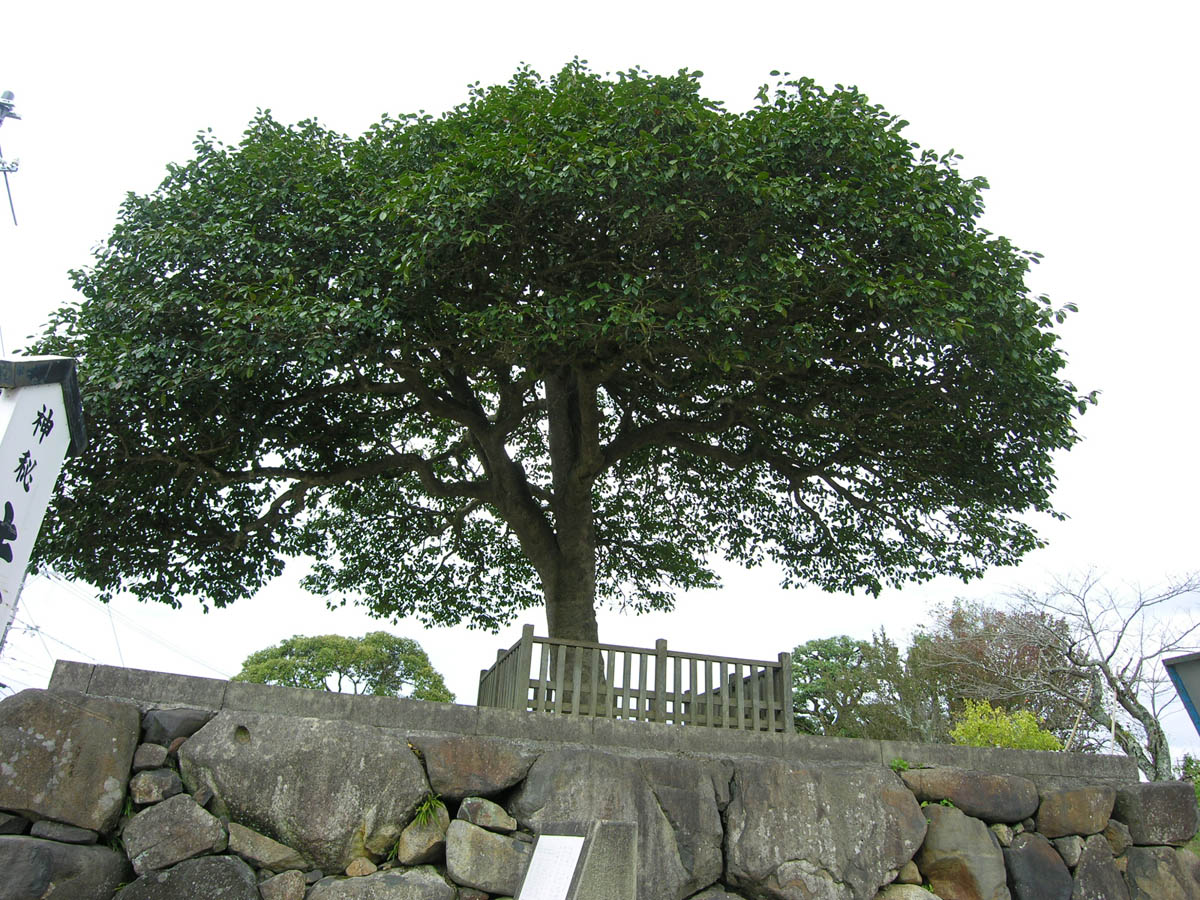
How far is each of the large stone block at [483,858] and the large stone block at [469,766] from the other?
0.21 metres

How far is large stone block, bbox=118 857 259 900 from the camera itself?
4480 mm

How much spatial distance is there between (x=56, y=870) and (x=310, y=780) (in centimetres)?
131

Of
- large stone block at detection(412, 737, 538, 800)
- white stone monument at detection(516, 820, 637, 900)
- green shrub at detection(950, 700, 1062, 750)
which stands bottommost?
white stone monument at detection(516, 820, 637, 900)

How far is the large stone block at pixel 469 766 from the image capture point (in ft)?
17.2

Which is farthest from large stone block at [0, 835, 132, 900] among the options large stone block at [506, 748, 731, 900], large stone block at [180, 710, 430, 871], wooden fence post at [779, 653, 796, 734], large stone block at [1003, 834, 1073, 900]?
large stone block at [1003, 834, 1073, 900]

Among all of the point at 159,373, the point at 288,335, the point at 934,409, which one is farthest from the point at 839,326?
the point at 159,373

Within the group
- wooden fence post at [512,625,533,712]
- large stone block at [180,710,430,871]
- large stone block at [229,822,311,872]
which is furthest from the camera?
wooden fence post at [512,625,533,712]

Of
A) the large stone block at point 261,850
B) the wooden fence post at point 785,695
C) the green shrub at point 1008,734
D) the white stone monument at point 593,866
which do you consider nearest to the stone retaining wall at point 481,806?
the large stone block at point 261,850

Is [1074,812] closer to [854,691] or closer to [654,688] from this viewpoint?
[654,688]

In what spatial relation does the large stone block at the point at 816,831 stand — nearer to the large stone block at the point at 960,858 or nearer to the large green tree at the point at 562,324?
the large stone block at the point at 960,858

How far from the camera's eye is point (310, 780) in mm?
4965

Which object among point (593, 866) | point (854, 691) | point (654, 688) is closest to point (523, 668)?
point (654, 688)

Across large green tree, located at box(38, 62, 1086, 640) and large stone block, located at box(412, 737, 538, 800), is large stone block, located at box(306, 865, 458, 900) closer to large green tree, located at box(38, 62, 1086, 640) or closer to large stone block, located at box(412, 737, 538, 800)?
large stone block, located at box(412, 737, 538, 800)

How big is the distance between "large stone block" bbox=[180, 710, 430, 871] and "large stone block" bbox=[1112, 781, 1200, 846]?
5.68m
